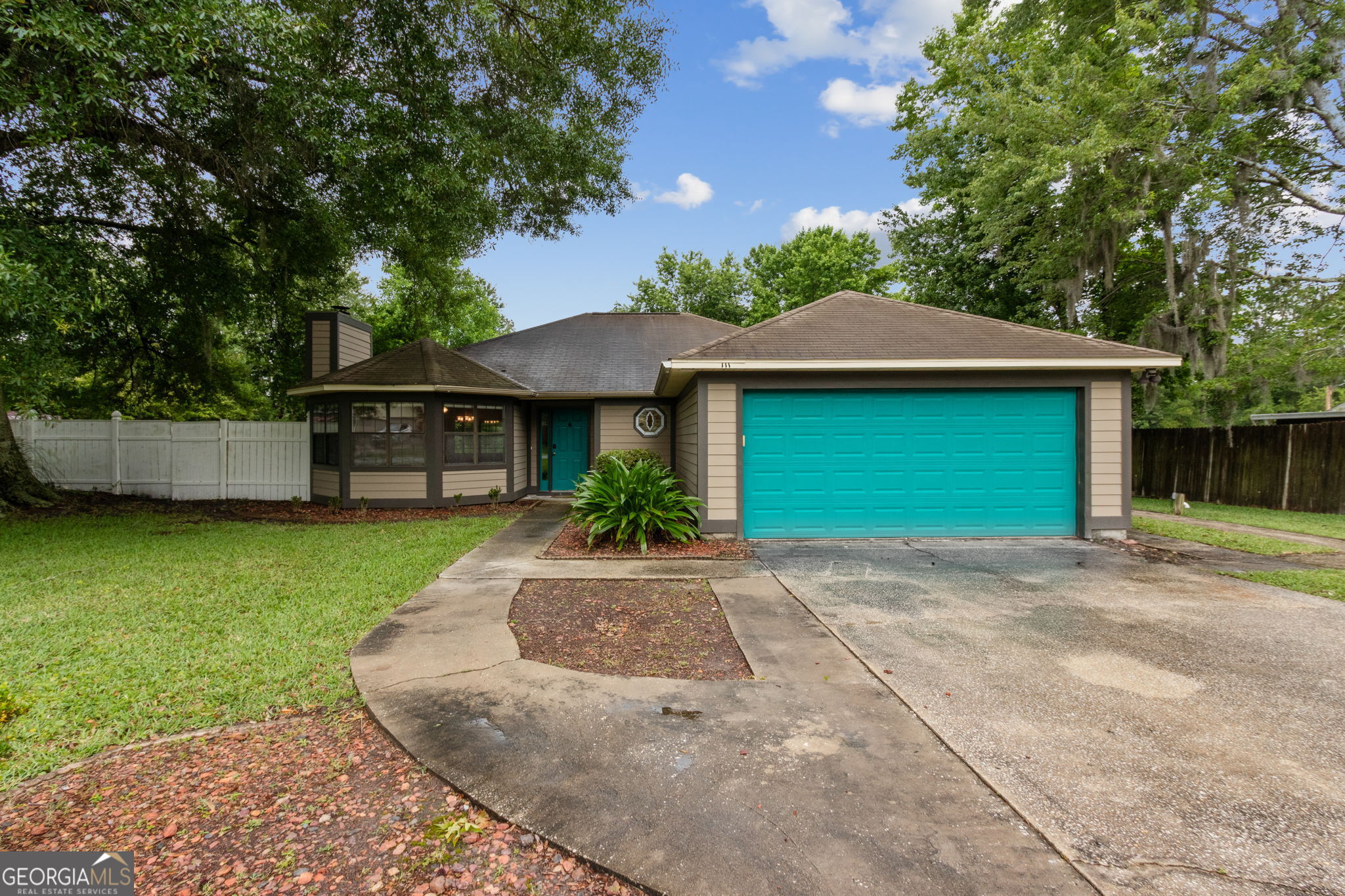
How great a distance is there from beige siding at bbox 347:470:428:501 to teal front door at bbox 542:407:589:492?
3.09m

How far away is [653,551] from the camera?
693 cm

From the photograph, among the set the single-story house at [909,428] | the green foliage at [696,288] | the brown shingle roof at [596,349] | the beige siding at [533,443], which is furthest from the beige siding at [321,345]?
the green foliage at [696,288]

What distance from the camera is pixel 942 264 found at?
16.5 metres

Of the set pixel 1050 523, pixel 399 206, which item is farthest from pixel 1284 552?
pixel 399 206

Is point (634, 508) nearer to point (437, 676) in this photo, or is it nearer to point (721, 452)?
point (721, 452)

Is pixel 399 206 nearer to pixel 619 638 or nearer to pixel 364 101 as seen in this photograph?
pixel 364 101

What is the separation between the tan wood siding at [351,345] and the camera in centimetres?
1174

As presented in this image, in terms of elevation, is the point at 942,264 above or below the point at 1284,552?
above

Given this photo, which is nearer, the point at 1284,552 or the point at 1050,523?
the point at 1284,552

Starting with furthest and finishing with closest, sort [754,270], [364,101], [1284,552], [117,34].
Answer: [754,270] < [364,101] < [1284,552] < [117,34]

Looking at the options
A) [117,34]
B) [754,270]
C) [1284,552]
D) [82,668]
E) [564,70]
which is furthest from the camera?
[754,270]

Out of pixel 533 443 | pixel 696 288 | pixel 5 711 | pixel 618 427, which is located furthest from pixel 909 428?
pixel 696 288

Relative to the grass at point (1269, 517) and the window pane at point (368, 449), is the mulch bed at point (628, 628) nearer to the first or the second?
the window pane at point (368, 449)

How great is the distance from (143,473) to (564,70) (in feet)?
38.3
